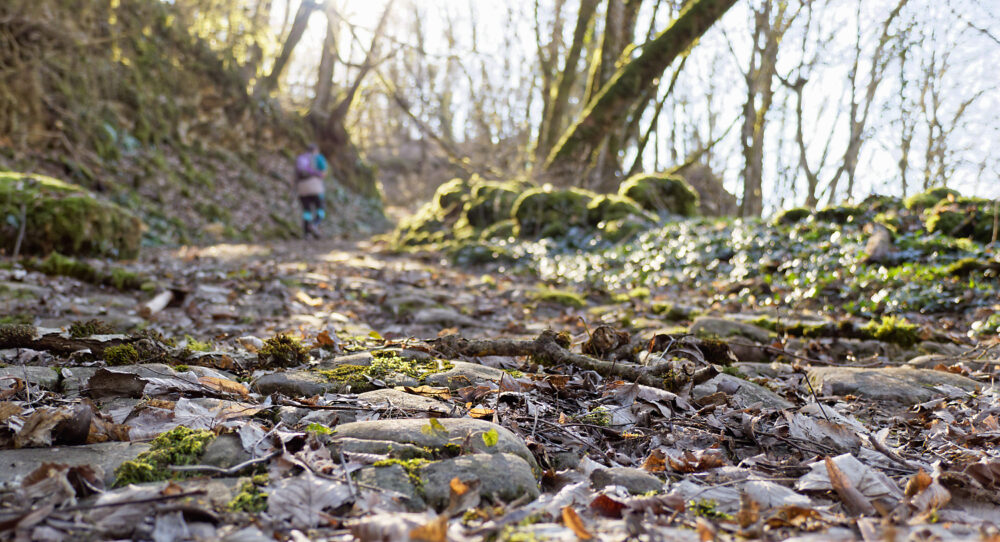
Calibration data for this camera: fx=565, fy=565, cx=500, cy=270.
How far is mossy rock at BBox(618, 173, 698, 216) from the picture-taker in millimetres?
12078

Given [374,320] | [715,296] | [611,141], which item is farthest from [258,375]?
[611,141]

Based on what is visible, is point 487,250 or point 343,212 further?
point 343,212

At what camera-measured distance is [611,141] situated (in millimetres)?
14875

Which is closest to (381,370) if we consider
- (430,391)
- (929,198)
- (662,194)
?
(430,391)

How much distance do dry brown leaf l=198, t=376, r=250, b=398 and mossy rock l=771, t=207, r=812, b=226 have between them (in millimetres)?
8289

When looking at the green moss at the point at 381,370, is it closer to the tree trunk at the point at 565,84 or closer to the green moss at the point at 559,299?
the green moss at the point at 559,299

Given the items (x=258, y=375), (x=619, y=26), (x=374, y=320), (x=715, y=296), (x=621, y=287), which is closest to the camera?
(x=258, y=375)

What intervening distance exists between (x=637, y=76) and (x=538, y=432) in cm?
1146

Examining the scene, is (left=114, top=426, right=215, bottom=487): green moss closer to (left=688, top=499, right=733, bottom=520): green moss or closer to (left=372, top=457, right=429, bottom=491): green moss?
(left=372, top=457, right=429, bottom=491): green moss

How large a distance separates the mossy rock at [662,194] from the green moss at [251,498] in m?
11.3

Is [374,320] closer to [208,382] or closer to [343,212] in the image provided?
[208,382]

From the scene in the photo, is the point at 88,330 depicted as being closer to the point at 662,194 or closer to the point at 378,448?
the point at 378,448

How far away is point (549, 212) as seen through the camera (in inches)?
438

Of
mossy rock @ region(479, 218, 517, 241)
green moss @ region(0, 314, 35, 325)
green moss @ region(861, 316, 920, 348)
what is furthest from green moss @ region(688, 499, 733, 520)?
mossy rock @ region(479, 218, 517, 241)
